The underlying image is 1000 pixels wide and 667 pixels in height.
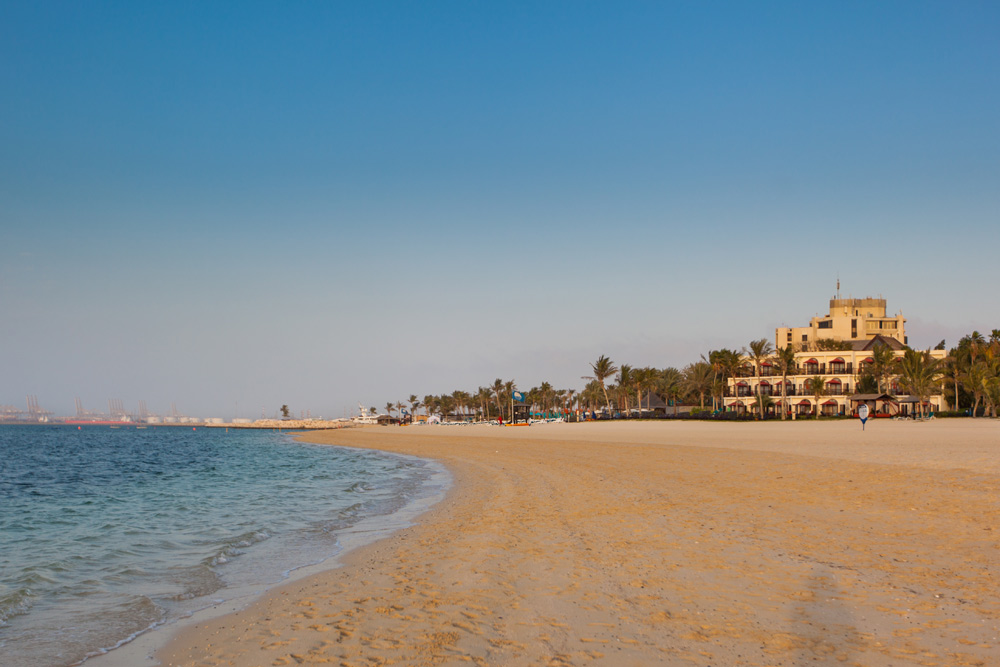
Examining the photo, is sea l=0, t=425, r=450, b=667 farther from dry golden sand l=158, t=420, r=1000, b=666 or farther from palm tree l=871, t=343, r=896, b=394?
palm tree l=871, t=343, r=896, b=394

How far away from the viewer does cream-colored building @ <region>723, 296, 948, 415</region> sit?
82750 millimetres

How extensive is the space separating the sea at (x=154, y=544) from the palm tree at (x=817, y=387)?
68674 millimetres

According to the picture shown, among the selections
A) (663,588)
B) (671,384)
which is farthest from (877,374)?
(663,588)

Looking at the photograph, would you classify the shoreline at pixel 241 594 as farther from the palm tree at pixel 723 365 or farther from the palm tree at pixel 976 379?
the palm tree at pixel 723 365

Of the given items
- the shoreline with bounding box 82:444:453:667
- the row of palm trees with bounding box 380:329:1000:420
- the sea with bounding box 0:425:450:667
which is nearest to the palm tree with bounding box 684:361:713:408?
the row of palm trees with bounding box 380:329:1000:420

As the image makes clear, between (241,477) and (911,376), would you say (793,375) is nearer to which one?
(911,376)

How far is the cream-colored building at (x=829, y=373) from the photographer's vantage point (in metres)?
82.8

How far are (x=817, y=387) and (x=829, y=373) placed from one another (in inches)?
403

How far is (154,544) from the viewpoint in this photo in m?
13.5

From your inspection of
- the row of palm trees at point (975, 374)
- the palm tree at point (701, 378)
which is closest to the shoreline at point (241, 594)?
the row of palm trees at point (975, 374)

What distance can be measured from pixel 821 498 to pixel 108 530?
16468 mm

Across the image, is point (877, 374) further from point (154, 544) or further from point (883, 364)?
point (154, 544)

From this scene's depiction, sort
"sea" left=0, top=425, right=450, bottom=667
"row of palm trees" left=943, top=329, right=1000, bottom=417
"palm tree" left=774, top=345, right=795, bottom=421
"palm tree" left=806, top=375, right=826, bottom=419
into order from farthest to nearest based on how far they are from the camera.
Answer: "palm tree" left=774, top=345, right=795, bottom=421
"palm tree" left=806, top=375, right=826, bottom=419
"row of palm trees" left=943, top=329, right=1000, bottom=417
"sea" left=0, top=425, right=450, bottom=667

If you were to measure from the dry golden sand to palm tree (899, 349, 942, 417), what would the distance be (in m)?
70.1
